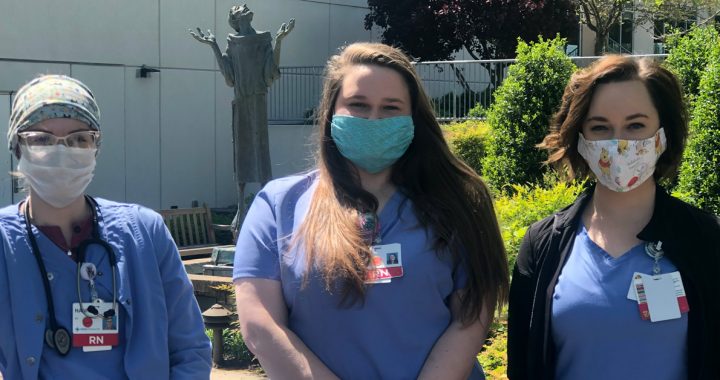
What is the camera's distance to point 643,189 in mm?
3014

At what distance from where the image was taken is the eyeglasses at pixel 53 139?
8.87ft

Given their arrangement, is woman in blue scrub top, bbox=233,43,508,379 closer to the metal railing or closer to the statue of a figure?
the statue of a figure

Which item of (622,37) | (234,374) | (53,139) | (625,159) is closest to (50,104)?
(53,139)

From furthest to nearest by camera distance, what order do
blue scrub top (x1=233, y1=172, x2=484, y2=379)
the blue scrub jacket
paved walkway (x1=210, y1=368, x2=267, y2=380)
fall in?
1. paved walkway (x1=210, y1=368, x2=267, y2=380)
2. blue scrub top (x1=233, y1=172, x2=484, y2=379)
3. the blue scrub jacket

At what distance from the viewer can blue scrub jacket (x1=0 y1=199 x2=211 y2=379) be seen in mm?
2598

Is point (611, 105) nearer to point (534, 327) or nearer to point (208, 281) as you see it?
point (534, 327)

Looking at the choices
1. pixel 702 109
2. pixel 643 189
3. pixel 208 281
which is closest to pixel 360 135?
pixel 643 189

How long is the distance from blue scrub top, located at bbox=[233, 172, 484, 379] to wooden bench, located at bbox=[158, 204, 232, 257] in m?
10.8

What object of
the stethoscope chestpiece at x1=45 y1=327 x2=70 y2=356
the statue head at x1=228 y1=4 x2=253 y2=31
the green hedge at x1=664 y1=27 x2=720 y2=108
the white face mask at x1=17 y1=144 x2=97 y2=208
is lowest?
the stethoscope chestpiece at x1=45 y1=327 x2=70 y2=356

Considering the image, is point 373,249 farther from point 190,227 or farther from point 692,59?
point 190,227

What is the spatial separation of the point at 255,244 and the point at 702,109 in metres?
4.14

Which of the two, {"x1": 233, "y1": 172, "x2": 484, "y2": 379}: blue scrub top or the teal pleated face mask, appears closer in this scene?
{"x1": 233, "y1": 172, "x2": 484, "y2": 379}: blue scrub top

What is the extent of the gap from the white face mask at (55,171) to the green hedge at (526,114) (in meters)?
6.29

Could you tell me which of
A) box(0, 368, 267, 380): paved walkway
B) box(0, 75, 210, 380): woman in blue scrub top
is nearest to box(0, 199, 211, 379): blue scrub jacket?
box(0, 75, 210, 380): woman in blue scrub top
